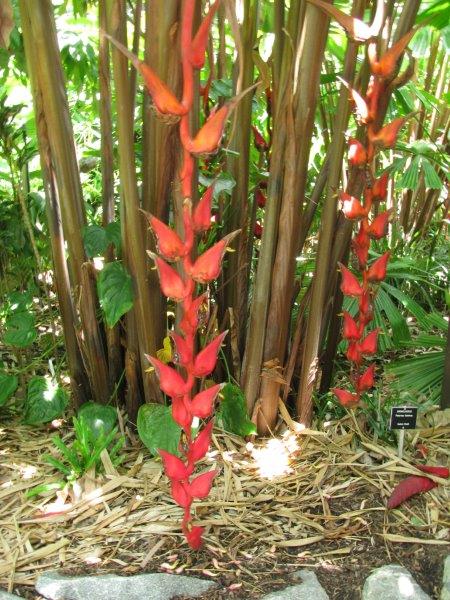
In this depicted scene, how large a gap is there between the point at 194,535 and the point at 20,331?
789 millimetres

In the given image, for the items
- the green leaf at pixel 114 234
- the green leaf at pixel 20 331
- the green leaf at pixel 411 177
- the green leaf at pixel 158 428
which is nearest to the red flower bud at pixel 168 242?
the green leaf at pixel 114 234

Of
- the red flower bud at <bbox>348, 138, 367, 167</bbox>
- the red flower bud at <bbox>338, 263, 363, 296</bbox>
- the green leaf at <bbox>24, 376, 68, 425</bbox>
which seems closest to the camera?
the red flower bud at <bbox>348, 138, 367, 167</bbox>

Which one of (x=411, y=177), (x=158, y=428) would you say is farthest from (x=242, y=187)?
(x=411, y=177)

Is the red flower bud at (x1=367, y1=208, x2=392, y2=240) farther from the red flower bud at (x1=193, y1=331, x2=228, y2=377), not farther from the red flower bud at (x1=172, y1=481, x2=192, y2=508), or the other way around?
the red flower bud at (x1=172, y1=481, x2=192, y2=508)

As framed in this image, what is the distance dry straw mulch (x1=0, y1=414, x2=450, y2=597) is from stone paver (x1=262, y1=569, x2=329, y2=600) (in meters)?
0.06

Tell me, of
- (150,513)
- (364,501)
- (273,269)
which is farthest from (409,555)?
(273,269)

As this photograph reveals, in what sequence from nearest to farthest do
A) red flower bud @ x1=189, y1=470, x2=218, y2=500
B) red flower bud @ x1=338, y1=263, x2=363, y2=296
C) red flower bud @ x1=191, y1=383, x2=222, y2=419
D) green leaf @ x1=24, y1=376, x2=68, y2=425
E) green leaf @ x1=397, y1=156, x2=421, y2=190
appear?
red flower bud @ x1=191, y1=383, x2=222, y2=419 < red flower bud @ x1=189, y1=470, x2=218, y2=500 < red flower bud @ x1=338, y1=263, x2=363, y2=296 < green leaf @ x1=24, y1=376, x2=68, y2=425 < green leaf @ x1=397, y1=156, x2=421, y2=190

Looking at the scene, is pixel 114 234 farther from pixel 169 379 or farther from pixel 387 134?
pixel 387 134

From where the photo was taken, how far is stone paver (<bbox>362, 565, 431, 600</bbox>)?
1344 mm

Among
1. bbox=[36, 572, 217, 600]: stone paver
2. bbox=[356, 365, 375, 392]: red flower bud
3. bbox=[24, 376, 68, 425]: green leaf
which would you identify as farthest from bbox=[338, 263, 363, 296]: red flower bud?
bbox=[24, 376, 68, 425]: green leaf

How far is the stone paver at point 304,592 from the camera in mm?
1327

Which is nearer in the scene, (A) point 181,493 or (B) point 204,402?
(B) point 204,402

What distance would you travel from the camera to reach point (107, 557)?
4.75 ft

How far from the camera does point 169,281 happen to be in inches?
46.4
